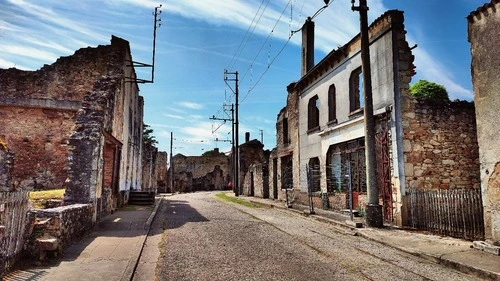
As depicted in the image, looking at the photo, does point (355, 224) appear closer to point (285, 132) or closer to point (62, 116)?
point (62, 116)

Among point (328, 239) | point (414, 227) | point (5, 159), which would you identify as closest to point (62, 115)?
point (5, 159)

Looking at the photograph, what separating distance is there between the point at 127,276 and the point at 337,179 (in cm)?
1238

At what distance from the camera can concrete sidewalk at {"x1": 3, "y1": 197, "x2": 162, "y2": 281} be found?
17.4ft

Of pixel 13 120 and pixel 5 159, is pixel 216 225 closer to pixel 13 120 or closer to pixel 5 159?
pixel 5 159

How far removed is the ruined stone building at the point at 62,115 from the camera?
47.7ft

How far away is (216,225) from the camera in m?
11.0

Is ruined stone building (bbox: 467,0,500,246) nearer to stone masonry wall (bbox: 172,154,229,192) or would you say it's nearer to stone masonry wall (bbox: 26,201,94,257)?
stone masonry wall (bbox: 26,201,94,257)

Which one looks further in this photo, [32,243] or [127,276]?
[32,243]

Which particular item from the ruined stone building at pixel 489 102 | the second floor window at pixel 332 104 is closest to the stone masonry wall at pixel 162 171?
the second floor window at pixel 332 104

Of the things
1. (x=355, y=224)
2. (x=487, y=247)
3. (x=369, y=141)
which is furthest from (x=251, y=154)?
(x=487, y=247)

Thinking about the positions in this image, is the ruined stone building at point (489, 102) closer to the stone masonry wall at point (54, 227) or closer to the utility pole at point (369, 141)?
the utility pole at point (369, 141)

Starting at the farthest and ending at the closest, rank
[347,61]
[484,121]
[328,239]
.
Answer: [347,61] < [328,239] < [484,121]

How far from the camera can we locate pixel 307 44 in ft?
73.0

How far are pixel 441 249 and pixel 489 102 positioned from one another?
3353 mm
